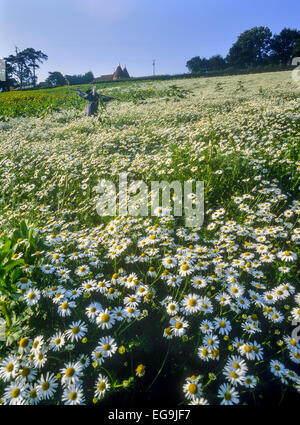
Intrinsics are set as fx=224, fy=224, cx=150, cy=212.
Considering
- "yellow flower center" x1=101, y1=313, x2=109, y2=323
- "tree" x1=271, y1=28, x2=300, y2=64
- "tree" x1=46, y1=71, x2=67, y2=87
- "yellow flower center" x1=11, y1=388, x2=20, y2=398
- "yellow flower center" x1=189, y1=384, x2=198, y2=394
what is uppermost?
"tree" x1=271, y1=28, x2=300, y2=64

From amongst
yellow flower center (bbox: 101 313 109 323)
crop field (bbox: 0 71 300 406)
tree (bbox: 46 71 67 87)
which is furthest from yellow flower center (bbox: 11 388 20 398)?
tree (bbox: 46 71 67 87)

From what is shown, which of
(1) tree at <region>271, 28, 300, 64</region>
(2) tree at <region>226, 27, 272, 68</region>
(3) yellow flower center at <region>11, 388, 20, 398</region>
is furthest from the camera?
(2) tree at <region>226, 27, 272, 68</region>

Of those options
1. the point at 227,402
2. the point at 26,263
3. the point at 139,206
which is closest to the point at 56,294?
the point at 26,263

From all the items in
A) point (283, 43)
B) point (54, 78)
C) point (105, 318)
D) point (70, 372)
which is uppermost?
point (283, 43)

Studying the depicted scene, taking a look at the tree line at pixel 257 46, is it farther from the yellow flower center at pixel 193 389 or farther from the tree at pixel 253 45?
the yellow flower center at pixel 193 389

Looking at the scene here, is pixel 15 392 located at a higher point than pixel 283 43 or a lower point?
lower

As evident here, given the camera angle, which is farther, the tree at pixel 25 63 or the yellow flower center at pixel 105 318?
the tree at pixel 25 63

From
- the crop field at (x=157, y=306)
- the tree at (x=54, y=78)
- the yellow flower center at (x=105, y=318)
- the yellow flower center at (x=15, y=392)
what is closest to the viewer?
the yellow flower center at (x=15, y=392)

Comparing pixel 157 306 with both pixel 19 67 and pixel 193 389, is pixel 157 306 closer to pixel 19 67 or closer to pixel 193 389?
pixel 193 389

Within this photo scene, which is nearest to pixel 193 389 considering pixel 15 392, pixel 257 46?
pixel 15 392

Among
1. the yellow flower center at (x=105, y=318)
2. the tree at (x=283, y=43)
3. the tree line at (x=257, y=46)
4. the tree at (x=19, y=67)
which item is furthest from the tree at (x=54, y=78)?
the yellow flower center at (x=105, y=318)

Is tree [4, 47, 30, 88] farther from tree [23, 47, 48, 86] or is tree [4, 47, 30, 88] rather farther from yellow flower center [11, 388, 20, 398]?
yellow flower center [11, 388, 20, 398]
